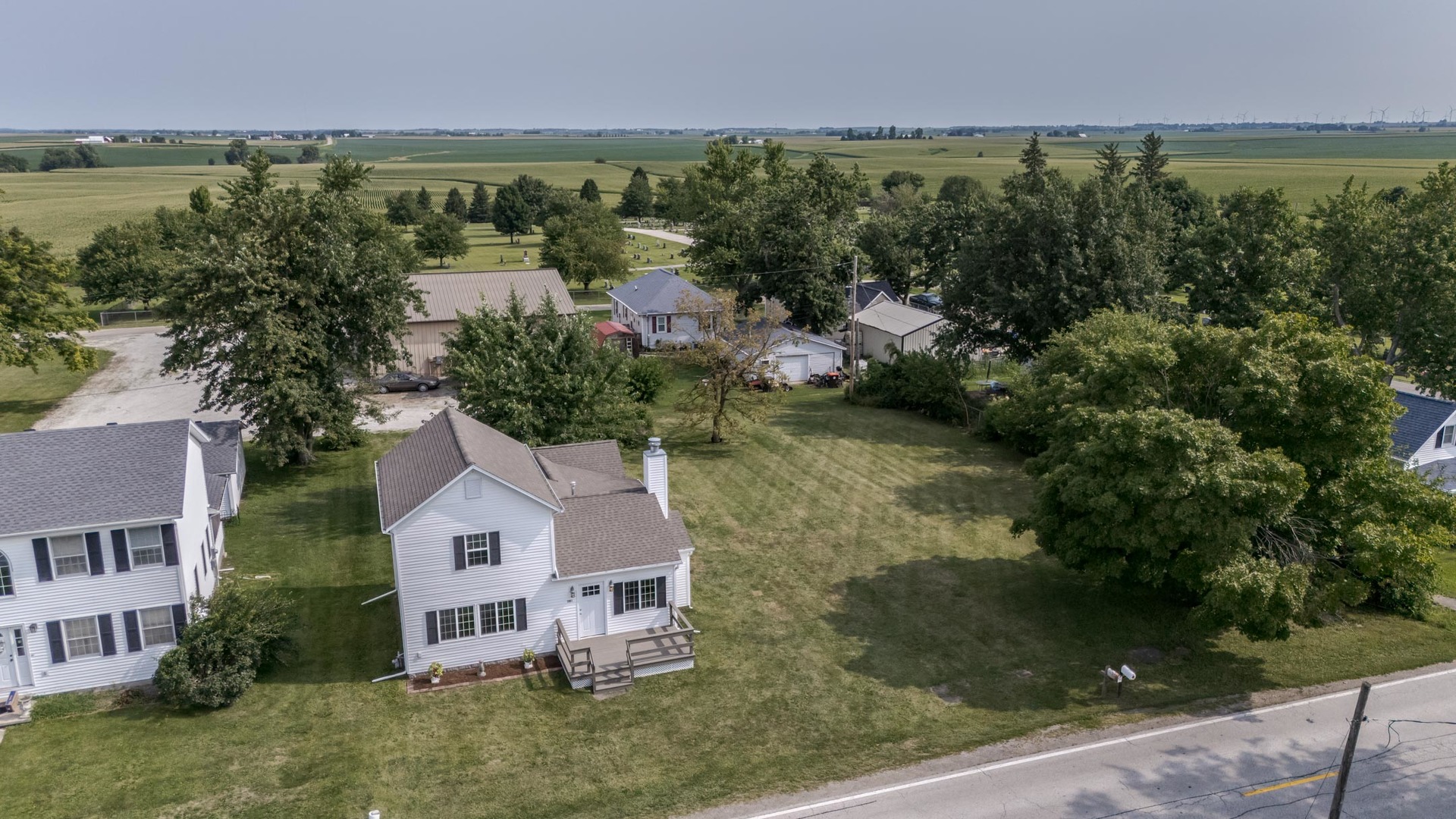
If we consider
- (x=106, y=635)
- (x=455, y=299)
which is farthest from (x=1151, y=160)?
(x=106, y=635)

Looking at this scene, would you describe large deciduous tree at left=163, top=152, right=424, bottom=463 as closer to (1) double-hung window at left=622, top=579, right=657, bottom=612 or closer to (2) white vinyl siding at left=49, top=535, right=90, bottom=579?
(2) white vinyl siding at left=49, top=535, right=90, bottom=579

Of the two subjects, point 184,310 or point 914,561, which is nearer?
point 914,561

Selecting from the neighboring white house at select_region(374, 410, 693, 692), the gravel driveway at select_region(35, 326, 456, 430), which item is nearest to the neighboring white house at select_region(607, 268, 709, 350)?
the gravel driveway at select_region(35, 326, 456, 430)

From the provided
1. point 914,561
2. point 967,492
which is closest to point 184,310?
point 914,561

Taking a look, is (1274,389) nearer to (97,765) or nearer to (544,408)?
(544,408)

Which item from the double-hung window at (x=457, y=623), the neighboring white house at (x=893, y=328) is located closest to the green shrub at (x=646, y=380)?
the neighboring white house at (x=893, y=328)

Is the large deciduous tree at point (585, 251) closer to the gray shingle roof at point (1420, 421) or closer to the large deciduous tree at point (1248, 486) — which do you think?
the gray shingle roof at point (1420, 421)

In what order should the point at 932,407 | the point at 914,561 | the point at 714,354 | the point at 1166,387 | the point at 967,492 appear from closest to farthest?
the point at 1166,387 → the point at 914,561 → the point at 967,492 → the point at 714,354 → the point at 932,407

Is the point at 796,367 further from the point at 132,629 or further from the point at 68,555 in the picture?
the point at 68,555
